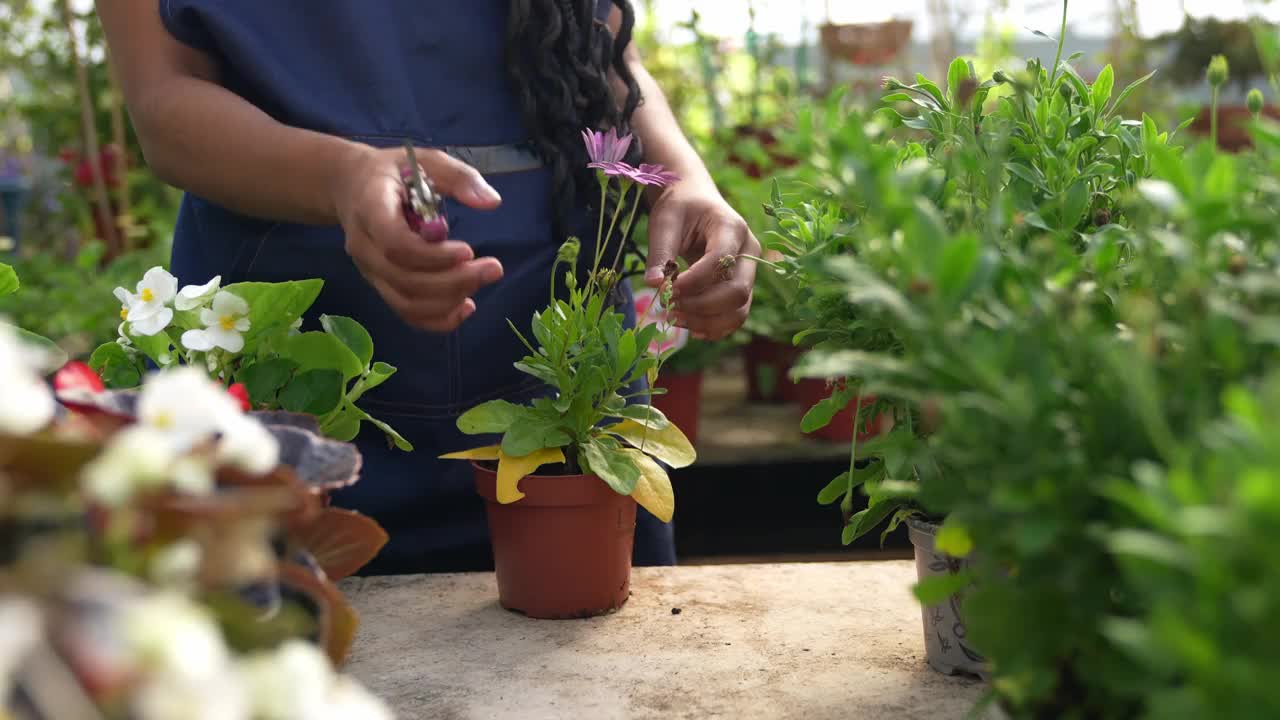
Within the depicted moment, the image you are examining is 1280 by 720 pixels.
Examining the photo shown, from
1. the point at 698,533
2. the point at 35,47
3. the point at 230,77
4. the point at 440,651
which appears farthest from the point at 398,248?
the point at 35,47

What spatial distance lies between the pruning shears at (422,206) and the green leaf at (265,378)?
0.17 metres

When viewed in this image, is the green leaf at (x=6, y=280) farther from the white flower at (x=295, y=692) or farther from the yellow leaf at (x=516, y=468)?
the white flower at (x=295, y=692)

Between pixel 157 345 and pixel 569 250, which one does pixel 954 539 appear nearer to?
pixel 569 250

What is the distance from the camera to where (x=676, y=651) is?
0.95 meters

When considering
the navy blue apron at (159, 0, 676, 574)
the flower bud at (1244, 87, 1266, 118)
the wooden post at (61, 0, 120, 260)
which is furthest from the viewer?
the wooden post at (61, 0, 120, 260)

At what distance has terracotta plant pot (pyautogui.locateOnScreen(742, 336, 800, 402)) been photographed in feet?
8.91

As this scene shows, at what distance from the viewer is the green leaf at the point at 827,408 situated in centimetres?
97

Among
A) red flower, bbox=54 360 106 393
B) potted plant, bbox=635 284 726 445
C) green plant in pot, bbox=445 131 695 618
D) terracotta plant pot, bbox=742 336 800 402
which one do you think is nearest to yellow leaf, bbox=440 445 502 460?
green plant in pot, bbox=445 131 695 618

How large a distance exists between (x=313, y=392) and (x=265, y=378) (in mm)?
42

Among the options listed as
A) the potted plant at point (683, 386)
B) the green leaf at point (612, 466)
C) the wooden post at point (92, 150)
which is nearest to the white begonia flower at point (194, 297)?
the green leaf at point (612, 466)

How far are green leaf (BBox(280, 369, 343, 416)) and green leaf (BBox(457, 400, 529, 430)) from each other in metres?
0.13

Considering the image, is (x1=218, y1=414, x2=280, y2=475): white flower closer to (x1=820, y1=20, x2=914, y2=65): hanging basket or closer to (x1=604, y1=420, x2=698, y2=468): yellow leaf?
(x1=604, y1=420, x2=698, y2=468): yellow leaf

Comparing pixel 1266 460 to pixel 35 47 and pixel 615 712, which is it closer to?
pixel 615 712

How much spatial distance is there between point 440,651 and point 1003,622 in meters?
0.54
